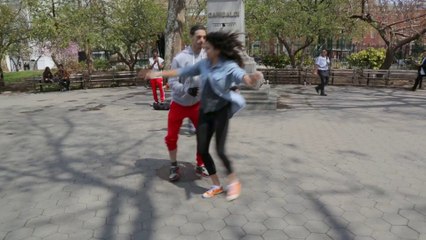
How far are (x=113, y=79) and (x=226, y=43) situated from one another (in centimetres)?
1455

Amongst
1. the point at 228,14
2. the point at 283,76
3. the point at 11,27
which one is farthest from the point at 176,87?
the point at 11,27

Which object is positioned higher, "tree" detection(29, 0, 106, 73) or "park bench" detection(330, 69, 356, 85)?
"tree" detection(29, 0, 106, 73)

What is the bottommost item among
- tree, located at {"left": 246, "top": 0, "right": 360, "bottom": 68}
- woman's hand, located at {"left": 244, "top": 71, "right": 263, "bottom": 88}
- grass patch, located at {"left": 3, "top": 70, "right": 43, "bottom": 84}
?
grass patch, located at {"left": 3, "top": 70, "right": 43, "bottom": 84}

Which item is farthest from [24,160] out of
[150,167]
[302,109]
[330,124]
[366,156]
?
[302,109]

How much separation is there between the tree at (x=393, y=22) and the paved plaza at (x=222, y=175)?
9800 millimetres

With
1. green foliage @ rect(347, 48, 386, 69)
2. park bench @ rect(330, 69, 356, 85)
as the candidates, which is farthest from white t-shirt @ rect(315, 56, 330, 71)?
green foliage @ rect(347, 48, 386, 69)

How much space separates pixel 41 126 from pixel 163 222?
5589 mm

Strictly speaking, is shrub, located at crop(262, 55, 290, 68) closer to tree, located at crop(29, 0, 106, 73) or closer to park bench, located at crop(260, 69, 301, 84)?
park bench, located at crop(260, 69, 301, 84)

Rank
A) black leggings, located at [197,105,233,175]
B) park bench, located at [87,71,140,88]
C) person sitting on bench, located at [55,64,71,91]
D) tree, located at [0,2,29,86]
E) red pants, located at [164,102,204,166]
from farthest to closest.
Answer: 1. park bench, located at [87,71,140,88]
2. person sitting on bench, located at [55,64,71,91]
3. tree, located at [0,2,29,86]
4. red pants, located at [164,102,204,166]
5. black leggings, located at [197,105,233,175]

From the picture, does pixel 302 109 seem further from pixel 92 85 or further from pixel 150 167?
pixel 92 85

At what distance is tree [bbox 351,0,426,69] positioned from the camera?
16.0 metres

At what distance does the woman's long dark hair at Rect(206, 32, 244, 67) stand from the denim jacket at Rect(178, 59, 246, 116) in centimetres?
7

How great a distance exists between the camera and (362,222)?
10.5 feet

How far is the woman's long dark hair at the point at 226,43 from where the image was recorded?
3.37m
